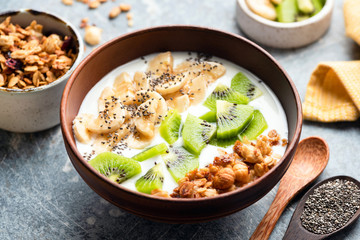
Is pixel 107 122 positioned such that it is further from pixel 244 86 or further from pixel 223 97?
pixel 244 86

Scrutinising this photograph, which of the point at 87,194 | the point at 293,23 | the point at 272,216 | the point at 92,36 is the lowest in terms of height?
the point at 87,194

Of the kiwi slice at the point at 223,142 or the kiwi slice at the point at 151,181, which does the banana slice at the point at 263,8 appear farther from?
the kiwi slice at the point at 151,181

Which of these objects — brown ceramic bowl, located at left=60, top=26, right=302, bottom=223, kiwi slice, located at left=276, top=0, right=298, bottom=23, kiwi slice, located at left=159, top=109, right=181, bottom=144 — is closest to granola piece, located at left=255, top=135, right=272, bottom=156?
brown ceramic bowl, located at left=60, top=26, right=302, bottom=223

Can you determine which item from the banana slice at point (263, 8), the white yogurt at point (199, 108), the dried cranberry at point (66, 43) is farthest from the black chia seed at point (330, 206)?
the dried cranberry at point (66, 43)

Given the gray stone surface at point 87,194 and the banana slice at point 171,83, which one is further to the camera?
the banana slice at point 171,83

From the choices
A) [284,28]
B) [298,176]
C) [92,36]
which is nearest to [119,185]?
[298,176]

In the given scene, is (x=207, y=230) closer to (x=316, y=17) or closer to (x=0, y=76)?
(x=0, y=76)

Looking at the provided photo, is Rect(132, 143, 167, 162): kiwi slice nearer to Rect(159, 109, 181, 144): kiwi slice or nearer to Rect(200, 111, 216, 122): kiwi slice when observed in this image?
Rect(159, 109, 181, 144): kiwi slice
